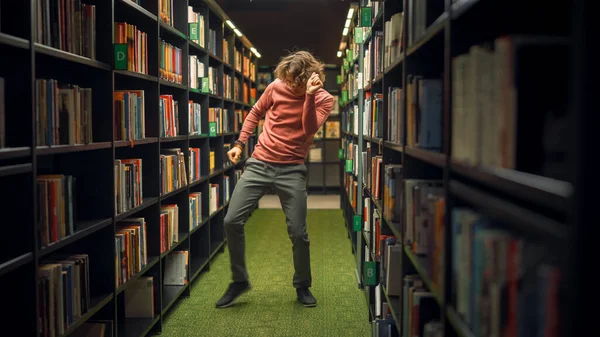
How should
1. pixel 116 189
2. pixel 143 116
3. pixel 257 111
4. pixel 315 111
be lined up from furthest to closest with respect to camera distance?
pixel 257 111
pixel 315 111
pixel 143 116
pixel 116 189

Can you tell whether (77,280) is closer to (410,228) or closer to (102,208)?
(102,208)

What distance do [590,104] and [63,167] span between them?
2.34 metres

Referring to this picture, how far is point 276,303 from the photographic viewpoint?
3764 mm

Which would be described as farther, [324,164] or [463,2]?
[324,164]

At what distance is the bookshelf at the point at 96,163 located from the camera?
1.75 meters

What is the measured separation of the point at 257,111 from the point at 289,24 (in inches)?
237

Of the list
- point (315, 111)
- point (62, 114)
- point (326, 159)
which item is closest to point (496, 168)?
point (62, 114)

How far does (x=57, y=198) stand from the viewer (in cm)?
204

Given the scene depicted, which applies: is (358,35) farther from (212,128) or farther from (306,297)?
(306,297)

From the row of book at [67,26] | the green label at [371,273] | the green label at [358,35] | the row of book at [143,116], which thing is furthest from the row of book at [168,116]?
the green label at [371,273]

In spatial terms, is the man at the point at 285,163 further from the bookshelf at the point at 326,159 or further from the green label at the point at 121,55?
the bookshelf at the point at 326,159

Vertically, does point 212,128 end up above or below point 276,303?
above

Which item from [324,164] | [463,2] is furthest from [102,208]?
[324,164]

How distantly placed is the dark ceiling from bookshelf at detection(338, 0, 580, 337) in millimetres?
7371
